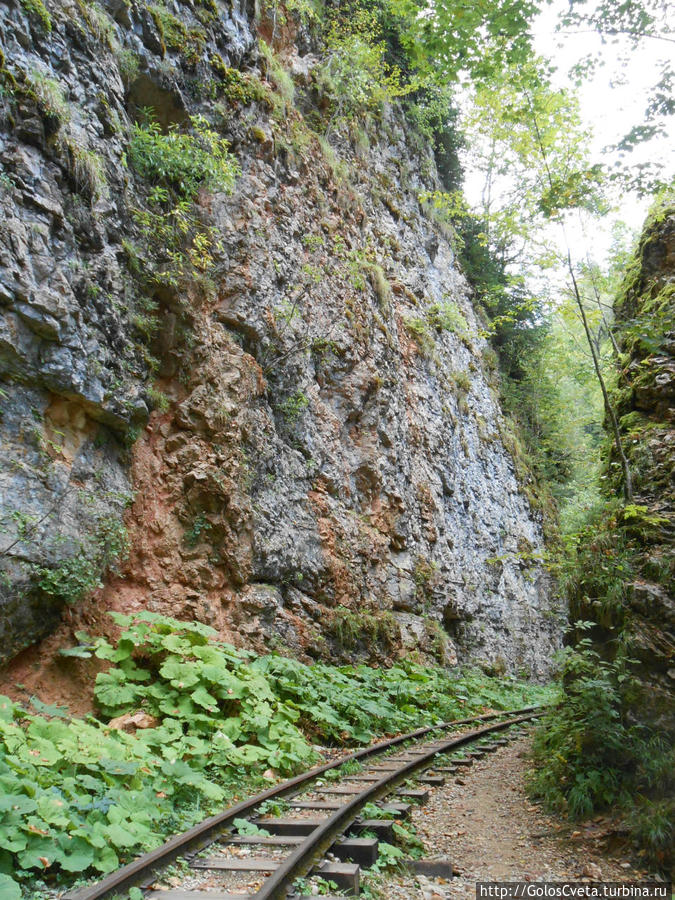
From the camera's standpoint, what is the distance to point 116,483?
793cm

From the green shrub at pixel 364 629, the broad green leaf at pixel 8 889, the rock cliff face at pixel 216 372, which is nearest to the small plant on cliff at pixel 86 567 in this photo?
the rock cliff face at pixel 216 372

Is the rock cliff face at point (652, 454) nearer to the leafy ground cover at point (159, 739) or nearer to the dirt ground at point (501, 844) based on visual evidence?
the dirt ground at point (501, 844)

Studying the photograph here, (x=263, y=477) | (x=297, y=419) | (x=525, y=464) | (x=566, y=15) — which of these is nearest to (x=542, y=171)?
(x=566, y=15)

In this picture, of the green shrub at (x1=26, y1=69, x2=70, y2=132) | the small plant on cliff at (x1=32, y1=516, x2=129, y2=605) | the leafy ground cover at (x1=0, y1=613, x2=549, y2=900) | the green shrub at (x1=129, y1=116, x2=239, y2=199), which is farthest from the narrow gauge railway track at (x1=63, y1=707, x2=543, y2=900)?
the green shrub at (x1=129, y1=116, x2=239, y2=199)

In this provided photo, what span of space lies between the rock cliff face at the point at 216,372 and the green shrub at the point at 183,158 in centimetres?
24

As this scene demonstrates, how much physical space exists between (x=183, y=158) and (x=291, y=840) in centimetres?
938

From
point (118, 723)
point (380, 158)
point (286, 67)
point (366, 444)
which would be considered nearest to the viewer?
point (118, 723)

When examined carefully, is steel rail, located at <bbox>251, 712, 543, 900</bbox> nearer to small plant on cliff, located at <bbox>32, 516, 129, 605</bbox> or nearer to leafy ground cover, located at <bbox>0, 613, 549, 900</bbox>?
leafy ground cover, located at <bbox>0, 613, 549, 900</bbox>

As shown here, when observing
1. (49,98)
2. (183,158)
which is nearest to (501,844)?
(49,98)

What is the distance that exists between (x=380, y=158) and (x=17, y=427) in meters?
17.1

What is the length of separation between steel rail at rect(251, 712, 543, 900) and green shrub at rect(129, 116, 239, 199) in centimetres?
902

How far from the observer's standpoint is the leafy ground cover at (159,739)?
3812mm

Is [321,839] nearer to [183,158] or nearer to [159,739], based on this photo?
[159,739]

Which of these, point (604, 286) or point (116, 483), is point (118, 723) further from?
point (604, 286)
